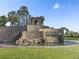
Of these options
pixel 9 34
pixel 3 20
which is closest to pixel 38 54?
pixel 9 34

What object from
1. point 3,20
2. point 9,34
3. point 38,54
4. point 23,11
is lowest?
point 38,54

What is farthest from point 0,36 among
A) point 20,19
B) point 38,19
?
point 20,19

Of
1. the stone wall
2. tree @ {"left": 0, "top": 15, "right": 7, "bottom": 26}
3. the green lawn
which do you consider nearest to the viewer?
the green lawn

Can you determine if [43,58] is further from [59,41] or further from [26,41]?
[59,41]

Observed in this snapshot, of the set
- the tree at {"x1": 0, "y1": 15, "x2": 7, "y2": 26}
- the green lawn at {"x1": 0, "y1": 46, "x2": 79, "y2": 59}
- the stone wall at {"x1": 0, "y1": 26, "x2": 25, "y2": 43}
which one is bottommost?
the green lawn at {"x1": 0, "y1": 46, "x2": 79, "y2": 59}

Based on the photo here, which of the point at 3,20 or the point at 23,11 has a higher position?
the point at 23,11

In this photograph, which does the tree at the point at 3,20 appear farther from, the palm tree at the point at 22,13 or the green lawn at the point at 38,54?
the green lawn at the point at 38,54

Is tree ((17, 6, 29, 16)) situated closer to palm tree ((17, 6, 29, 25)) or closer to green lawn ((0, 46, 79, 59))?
palm tree ((17, 6, 29, 25))

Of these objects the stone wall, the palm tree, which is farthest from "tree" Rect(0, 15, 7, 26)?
the stone wall

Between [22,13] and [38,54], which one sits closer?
[38,54]

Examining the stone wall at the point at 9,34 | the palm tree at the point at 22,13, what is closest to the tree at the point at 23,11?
the palm tree at the point at 22,13

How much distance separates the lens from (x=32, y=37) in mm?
31656

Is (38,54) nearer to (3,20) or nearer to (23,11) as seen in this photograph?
(3,20)

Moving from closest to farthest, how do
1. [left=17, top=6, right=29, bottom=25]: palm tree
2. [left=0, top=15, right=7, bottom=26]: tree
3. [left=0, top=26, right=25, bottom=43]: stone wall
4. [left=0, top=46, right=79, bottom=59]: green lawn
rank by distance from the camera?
[left=0, top=46, right=79, bottom=59]: green lawn → [left=0, top=26, right=25, bottom=43]: stone wall → [left=0, top=15, right=7, bottom=26]: tree → [left=17, top=6, right=29, bottom=25]: palm tree
